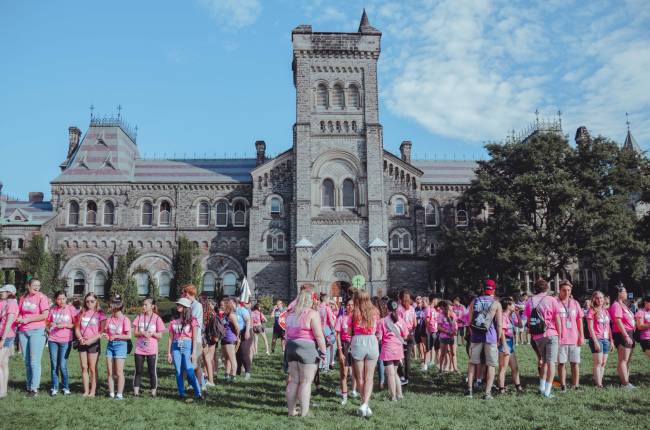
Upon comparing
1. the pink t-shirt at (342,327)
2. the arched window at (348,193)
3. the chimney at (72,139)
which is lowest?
the pink t-shirt at (342,327)

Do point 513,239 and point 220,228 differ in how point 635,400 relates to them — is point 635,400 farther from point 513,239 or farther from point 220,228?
point 220,228

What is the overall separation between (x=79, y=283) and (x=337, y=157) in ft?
70.0

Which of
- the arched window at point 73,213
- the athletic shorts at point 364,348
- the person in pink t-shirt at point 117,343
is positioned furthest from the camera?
the arched window at point 73,213

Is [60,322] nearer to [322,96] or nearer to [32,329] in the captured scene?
[32,329]

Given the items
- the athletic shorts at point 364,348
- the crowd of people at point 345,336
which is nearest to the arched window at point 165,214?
the crowd of people at point 345,336

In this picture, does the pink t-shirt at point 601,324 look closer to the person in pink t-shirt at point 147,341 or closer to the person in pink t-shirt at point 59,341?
the person in pink t-shirt at point 147,341

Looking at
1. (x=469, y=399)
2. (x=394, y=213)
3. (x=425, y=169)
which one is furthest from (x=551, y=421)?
(x=425, y=169)

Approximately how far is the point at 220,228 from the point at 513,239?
21.1 metres

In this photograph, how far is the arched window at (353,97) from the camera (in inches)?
1545

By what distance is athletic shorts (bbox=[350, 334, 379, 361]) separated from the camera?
9.40m

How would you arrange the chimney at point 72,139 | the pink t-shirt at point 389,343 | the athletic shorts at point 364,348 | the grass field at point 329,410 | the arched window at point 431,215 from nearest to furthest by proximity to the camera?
1. the grass field at point 329,410
2. the athletic shorts at point 364,348
3. the pink t-shirt at point 389,343
4. the arched window at point 431,215
5. the chimney at point 72,139

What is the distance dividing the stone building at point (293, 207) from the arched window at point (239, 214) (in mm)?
77

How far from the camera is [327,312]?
38.6 ft

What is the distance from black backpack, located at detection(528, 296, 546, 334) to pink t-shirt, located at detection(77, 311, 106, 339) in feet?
28.7
